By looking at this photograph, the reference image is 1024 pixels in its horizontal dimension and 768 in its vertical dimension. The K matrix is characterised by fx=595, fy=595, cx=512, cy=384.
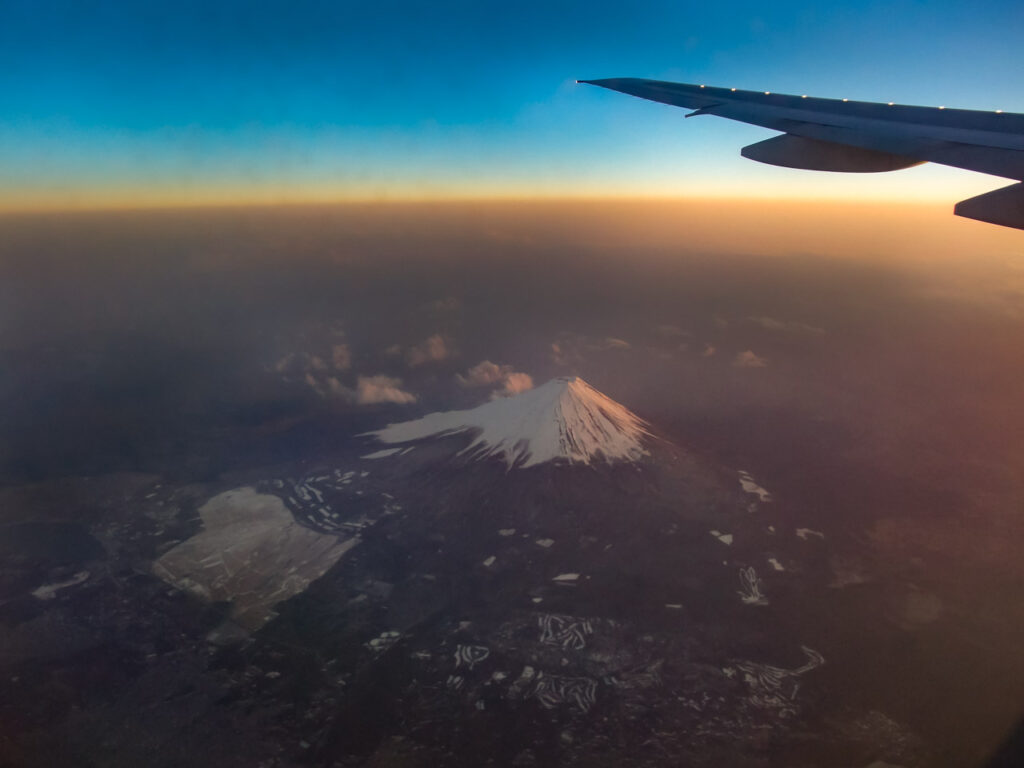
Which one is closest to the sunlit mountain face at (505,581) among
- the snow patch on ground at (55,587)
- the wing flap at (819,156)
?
the snow patch on ground at (55,587)

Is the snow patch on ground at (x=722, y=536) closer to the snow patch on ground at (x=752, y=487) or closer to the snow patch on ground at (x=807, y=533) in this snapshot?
the snow patch on ground at (x=807, y=533)

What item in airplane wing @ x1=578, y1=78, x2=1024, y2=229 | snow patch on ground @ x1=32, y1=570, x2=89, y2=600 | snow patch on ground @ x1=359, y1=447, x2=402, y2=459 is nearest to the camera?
airplane wing @ x1=578, y1=78, x2=1024, y2=229

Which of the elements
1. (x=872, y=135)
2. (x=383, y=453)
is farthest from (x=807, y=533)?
(x=872, y=135)

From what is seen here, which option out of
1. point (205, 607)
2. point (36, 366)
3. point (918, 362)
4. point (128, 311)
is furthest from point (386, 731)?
point (128, 311)

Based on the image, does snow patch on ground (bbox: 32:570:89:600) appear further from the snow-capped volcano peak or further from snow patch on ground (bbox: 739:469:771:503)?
snow patch on ground (bbox: 739:469:771:503)

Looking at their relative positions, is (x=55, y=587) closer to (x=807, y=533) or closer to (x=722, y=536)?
(x=722, y=536)

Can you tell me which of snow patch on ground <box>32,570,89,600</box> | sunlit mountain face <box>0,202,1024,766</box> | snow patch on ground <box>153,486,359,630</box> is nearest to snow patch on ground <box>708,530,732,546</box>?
sunlit mountain face <box>0,202,1024,766</box>

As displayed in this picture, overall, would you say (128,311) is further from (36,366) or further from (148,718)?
(148,718)

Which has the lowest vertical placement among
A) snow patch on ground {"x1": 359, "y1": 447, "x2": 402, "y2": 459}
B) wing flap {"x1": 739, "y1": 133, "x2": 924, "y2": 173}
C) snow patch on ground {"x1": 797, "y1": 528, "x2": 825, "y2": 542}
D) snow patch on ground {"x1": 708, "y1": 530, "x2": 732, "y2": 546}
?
snow patch on ground {"x1": 797, "y1": 528, "x2": 825, "y2": 542}
